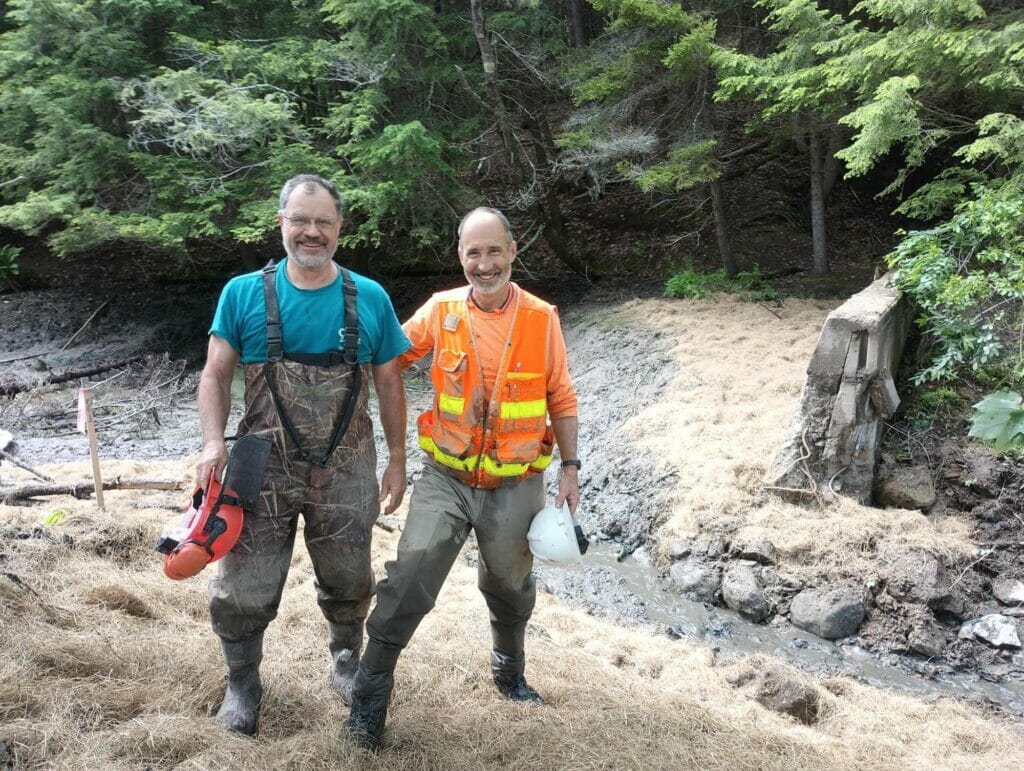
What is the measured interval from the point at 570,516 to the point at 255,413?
1.25 m

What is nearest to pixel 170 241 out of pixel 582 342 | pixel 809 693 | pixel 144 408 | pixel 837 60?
pixel 144 408

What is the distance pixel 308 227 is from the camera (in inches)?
105

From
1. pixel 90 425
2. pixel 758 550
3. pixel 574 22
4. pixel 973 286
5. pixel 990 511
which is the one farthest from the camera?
pixel 574 22

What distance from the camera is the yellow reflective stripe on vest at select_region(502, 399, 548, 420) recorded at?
2936 millimetres

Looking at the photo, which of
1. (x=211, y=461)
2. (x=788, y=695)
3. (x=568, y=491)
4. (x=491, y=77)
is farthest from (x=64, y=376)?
(x=788, y=695)

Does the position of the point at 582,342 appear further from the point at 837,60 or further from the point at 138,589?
the point at 138,589

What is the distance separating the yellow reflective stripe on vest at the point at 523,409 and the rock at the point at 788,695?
2037 mm

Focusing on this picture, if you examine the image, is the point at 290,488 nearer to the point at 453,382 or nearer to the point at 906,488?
the point at 453,382

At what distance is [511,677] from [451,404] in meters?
1.20

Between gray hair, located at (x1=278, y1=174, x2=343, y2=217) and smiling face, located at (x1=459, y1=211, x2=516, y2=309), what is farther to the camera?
smiling face, located at (x1=459, y1=211, x2=516, y2=309)

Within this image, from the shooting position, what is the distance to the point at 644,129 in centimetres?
1100

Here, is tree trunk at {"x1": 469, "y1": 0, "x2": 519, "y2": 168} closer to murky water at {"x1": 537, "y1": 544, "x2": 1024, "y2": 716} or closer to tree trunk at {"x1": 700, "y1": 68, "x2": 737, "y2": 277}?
tree trunk at {"x1": 700, "y1": 68, "x2": 737, "y2": 277}

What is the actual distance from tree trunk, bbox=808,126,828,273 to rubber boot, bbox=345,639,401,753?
10.6 meters

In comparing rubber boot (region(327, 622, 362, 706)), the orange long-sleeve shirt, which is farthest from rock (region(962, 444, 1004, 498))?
rubber boot (region(327, 622, 362, 706))
